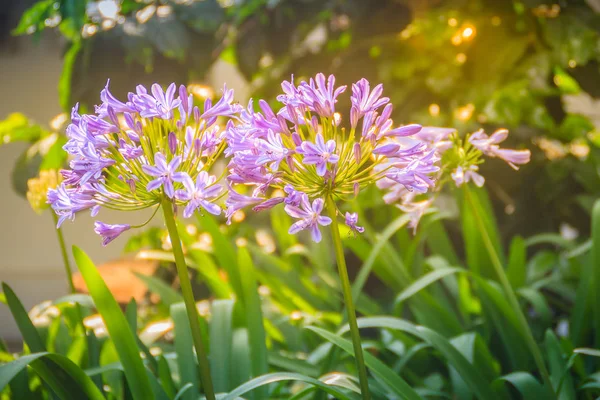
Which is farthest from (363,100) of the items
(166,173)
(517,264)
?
(517,264)

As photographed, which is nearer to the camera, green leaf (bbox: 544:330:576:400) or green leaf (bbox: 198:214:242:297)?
green leaf (bbox: 544:330:576:400)

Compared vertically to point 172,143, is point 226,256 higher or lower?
lower

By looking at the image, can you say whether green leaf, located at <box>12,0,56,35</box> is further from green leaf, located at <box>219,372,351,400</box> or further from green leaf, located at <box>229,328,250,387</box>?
green leaf, located at <box>219,372,351,400</box>

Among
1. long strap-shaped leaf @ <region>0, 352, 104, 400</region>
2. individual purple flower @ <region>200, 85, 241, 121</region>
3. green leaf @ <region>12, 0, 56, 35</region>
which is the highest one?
green leaf @ <region>12, 0, 56, 35</region>

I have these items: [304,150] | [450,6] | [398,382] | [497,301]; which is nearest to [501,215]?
[450,6]

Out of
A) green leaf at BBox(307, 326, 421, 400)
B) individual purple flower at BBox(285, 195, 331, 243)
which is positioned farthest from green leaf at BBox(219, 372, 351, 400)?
individual purple flower at BBox(285, 195, 331, 243)

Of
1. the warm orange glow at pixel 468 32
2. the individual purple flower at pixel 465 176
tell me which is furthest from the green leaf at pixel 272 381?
the warm orange glow at pixel 468 32

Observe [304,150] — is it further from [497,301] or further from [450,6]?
[450,6]

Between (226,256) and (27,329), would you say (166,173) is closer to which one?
(27,329)
